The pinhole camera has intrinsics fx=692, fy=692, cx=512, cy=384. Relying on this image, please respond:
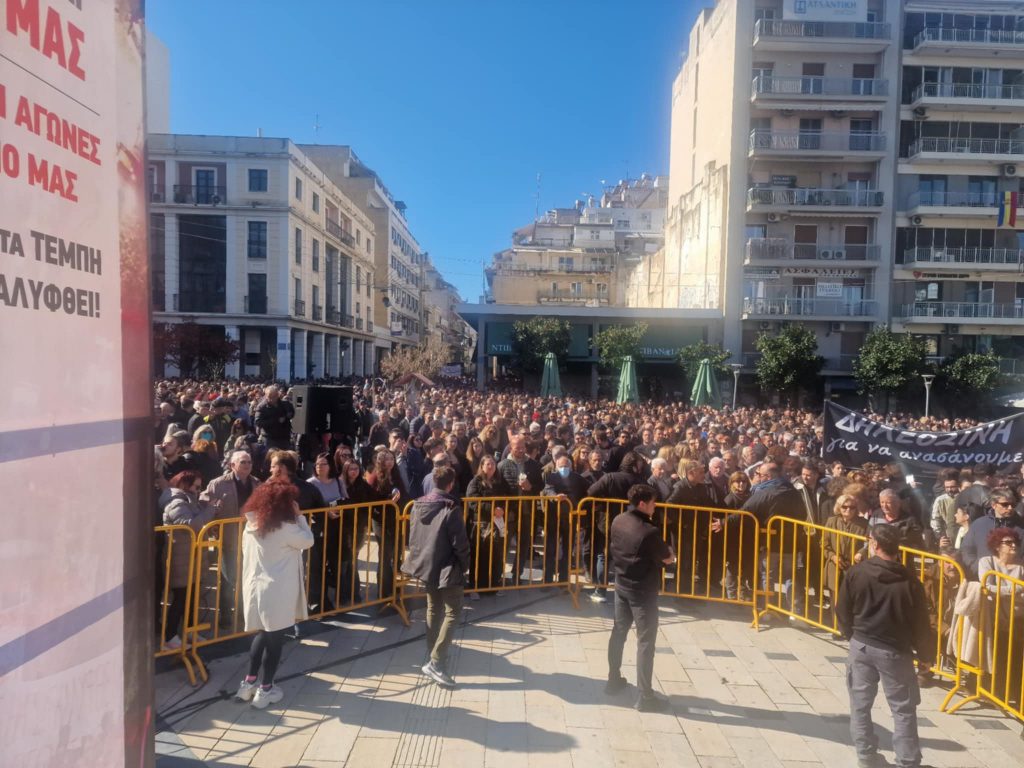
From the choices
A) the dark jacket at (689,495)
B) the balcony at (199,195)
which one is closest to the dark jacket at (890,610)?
the dark jacket at (689,495)

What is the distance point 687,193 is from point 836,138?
10.5 metres

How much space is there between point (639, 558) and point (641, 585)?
198 millimetres

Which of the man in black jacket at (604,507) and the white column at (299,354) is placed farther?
the white column at (299,354)

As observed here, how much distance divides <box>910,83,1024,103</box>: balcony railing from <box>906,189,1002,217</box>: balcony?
4586 mm

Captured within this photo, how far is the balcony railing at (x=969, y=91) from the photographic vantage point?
3403cm

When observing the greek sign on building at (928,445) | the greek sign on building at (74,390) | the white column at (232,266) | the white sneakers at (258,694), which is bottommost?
the white sneakers at (258,694)

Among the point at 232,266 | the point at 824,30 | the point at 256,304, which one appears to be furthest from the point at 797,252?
the point at 232,266

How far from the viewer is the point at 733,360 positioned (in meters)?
35.2

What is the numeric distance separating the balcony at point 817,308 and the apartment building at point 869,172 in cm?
7

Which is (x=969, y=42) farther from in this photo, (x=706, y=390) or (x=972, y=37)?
(x=706, y=390)

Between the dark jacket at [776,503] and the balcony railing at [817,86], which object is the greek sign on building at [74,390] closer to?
the dark jacket at [776,503]

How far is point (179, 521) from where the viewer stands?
218 inches

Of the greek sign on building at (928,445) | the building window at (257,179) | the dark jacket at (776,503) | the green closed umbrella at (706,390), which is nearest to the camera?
the dark jacket at (776,503)

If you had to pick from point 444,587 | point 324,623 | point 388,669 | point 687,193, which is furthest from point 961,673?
point 687,193
